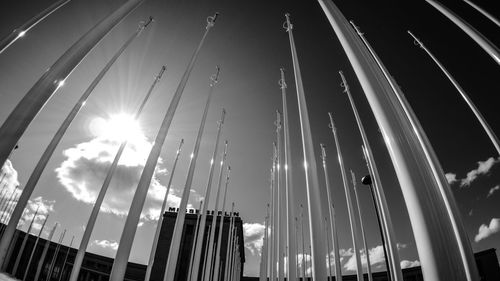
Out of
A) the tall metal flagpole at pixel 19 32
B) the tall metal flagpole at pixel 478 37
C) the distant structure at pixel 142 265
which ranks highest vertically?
the tall metal flagpole at pixel 478 37

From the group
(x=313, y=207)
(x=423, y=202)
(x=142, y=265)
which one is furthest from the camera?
(x=142, y=265)

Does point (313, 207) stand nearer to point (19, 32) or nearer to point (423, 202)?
point (423, 202)

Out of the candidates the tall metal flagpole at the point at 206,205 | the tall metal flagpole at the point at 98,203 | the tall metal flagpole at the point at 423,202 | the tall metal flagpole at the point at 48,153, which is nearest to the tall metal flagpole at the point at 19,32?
the tall metal flagpole at the point at 48,153

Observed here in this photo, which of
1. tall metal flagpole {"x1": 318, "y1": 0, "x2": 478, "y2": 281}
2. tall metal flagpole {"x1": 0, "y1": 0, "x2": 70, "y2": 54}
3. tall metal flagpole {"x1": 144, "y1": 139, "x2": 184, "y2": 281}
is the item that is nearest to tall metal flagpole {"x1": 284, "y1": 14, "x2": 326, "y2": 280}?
tall metal flagpole {"x1": 318, "y1": 0, "x2": 478, "y2": 281}

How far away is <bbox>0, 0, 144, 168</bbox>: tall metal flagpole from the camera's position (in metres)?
3.10

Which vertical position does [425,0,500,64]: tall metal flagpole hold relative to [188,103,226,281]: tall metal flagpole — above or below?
above

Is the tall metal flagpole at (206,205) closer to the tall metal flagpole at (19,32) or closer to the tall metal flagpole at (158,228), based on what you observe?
the tall metal flagpole at (158,228)

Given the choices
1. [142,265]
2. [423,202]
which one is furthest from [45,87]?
Answer: [142,265]

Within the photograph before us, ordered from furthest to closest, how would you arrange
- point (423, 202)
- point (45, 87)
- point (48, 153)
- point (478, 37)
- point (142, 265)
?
point (142, 265) < point (48, 153) < point (478, 37) < point (45, 87) < point (423, 202)

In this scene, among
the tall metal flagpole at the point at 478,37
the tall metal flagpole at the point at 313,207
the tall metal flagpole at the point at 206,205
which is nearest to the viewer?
the tall metal flagpole at the point at 313,207

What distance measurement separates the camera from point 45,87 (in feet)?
11.8

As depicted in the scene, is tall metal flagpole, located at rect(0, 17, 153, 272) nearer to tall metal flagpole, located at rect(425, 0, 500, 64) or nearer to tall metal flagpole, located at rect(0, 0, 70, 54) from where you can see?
tall metal flagpole, located at rect(0, 0, 70, 54)

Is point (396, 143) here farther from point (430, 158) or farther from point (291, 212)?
point (291, 212)

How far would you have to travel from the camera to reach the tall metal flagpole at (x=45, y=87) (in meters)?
3.10
